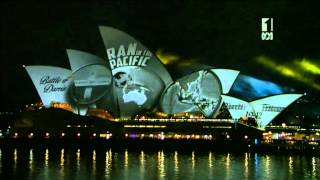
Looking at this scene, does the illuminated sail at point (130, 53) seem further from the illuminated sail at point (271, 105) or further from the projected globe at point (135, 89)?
the illuminated sail at point (271, 105)

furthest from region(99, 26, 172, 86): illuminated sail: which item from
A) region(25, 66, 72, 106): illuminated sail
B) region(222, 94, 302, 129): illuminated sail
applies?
region(222, 94, 302, 129): illuminated sail

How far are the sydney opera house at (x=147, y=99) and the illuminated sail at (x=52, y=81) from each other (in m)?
0.12

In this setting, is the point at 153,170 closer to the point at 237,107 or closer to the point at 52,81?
the point at 237,107

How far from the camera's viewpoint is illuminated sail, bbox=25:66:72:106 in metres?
52.6

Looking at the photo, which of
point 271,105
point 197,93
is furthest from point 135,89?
point 271,105

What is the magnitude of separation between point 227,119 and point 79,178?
93.2 ft

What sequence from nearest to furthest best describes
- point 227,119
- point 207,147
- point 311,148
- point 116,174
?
point 116,174 < point 311,148 < point 207,147 < point 227,119

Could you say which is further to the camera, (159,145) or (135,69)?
(135,69)

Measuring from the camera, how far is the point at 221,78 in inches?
1960

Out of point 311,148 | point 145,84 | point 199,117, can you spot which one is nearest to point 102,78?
point 145,84

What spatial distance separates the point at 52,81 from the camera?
52875 millimetres

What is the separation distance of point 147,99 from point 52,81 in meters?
8.50

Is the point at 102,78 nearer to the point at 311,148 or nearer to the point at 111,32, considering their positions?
the point at 111,32

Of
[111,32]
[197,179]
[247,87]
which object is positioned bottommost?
[197,179]
